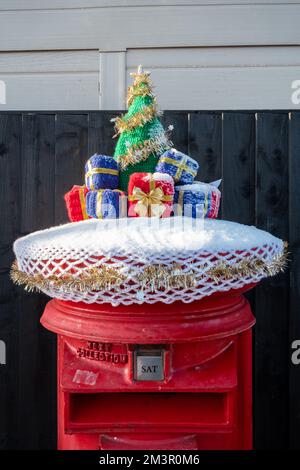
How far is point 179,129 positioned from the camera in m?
1.91

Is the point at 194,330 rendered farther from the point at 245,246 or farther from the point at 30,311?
the point at 30,311

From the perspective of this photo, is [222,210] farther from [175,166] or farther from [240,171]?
[175,166]

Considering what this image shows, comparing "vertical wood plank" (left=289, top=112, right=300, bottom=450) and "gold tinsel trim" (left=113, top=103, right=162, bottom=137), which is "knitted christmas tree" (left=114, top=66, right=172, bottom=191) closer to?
"gold tinsel trim" (left=113, top=103, right=162, bottom=137)

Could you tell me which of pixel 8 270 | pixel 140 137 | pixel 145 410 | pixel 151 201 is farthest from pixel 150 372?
pixel 8 270

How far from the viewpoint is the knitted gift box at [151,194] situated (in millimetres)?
1080

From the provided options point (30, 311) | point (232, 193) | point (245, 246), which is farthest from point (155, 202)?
point (30, 311)

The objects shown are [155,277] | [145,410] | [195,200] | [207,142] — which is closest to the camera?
[155,277]

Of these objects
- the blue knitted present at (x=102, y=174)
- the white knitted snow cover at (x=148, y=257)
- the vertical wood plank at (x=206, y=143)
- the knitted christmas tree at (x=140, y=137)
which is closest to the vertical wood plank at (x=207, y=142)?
the vertical wood plank at (x=206, y=143)

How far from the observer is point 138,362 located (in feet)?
3.14

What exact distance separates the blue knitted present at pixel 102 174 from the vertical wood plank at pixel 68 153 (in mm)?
769

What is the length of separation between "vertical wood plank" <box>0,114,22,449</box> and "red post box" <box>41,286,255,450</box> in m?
0.96

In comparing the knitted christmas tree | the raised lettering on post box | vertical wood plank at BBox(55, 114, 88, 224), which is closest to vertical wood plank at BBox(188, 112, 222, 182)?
vertical wood plank at BBox(55, 114, 88, 224)

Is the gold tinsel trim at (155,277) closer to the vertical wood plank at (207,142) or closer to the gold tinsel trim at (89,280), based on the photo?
the gold tinsel trim at (89,280)

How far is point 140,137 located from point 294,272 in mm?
1173
